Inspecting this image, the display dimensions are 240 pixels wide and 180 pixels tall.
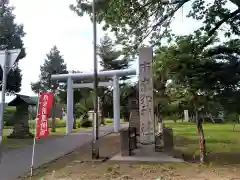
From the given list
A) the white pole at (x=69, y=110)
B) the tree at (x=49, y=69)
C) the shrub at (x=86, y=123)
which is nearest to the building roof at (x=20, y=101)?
the white pole at (x=69, y=110)

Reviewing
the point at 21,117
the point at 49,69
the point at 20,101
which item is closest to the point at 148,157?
the point at 21,117

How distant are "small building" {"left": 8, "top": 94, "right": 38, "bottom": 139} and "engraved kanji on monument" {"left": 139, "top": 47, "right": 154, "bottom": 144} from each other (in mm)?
10463

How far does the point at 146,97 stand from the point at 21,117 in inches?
445

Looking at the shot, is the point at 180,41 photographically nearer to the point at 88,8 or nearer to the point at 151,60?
the point at 151,60

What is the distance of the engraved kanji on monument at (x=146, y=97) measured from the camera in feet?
35.9

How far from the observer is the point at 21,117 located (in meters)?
19.6

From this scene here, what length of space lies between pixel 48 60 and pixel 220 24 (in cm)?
2996

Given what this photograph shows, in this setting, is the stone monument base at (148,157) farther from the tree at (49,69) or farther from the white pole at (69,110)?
the tree at (49,69)

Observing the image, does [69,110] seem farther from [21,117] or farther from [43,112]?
[43,112]

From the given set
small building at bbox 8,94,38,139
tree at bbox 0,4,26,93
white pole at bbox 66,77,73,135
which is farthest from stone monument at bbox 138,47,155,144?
white pole at bbox 66,77,73,135

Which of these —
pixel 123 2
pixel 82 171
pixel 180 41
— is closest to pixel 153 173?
pixel 82 171

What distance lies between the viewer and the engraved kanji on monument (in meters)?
10.9

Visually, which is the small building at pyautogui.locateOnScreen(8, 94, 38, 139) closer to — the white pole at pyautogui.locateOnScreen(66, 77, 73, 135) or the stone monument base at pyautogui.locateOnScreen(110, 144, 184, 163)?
the white pole at pyautogui.locateOnScreen(66, 77, 73, 135)

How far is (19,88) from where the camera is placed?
19594mm
